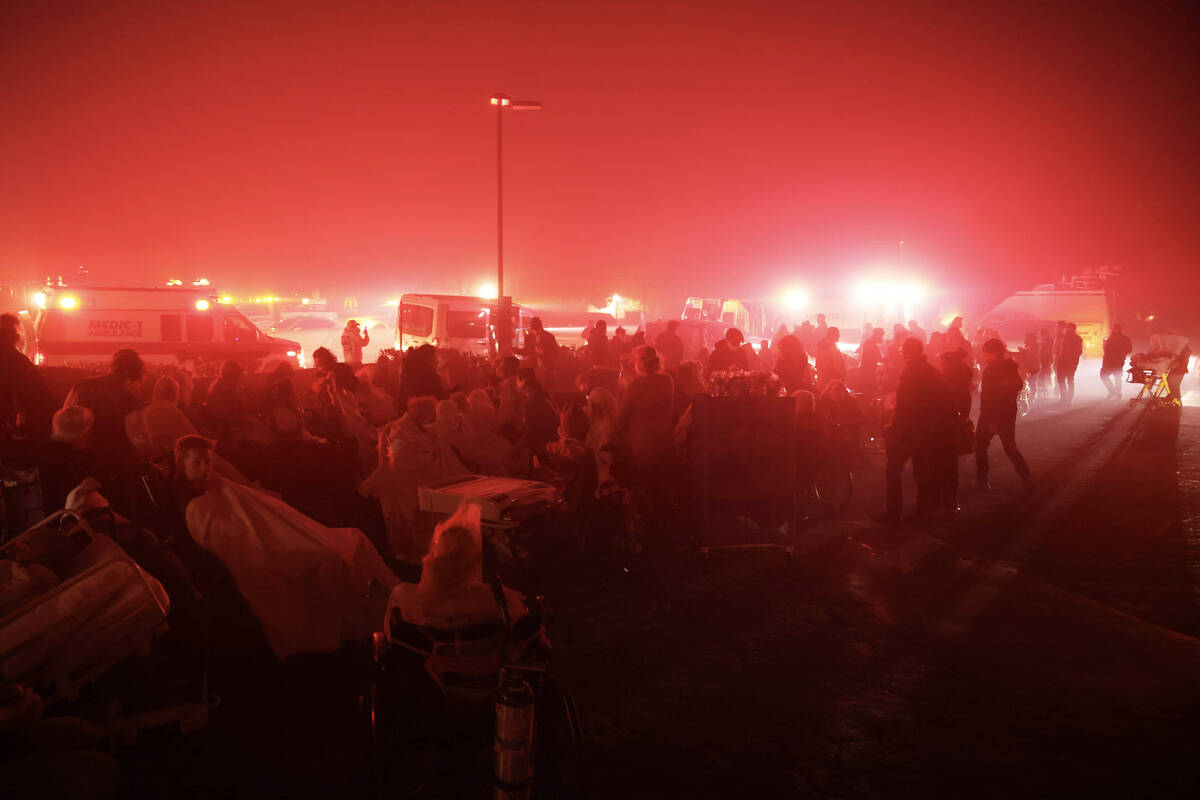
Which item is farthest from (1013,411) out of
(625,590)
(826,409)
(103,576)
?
(103,576)

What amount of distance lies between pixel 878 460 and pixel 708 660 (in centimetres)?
893

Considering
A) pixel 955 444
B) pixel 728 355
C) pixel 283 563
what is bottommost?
pixel 283 563

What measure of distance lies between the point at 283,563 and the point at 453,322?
18.6 metres

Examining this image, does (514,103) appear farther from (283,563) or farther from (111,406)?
(283,563)

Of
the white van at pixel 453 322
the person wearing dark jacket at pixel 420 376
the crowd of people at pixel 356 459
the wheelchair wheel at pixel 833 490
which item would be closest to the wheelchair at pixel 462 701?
the crowd of people at pixel 356 459

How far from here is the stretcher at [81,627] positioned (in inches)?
130

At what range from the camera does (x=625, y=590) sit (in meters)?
6.54

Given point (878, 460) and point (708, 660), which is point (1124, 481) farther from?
point (708, 660)

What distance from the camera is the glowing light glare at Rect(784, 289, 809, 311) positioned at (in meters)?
43.6

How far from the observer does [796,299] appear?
4388 cm

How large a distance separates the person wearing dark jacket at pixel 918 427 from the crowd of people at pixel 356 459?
2 centimetres

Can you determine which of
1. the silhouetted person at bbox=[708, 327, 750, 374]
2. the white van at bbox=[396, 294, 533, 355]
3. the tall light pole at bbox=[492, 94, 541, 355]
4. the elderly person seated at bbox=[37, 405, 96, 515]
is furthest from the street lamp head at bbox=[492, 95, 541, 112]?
the elderly person seated at bbox=[37, 405, 96, 515]

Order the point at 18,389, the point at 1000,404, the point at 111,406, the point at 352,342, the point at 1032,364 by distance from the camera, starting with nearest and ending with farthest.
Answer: the point at 111,406
the point at 18,389
the point at 1000,404
the point at 352,342
the point at 1032,364

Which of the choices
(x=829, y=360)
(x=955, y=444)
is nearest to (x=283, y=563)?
(x=955, y=444)
